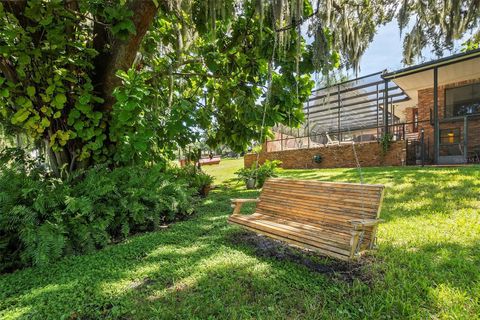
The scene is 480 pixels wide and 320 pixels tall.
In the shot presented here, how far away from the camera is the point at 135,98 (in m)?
3.32

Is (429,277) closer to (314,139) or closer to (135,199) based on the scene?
(135,199)

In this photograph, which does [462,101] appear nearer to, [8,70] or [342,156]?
[342,156]

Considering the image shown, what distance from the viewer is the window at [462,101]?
10.0 m

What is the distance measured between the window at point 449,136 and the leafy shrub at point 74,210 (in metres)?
11.2

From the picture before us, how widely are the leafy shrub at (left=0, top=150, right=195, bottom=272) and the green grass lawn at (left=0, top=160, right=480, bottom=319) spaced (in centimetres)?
24

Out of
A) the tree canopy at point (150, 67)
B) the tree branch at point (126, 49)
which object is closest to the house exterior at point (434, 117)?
the tree canopy at point (150, 67)

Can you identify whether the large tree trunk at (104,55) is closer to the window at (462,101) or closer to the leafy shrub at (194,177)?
the leafy shrub at (194,177)

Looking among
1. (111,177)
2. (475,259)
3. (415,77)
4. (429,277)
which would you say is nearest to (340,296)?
(429,277)

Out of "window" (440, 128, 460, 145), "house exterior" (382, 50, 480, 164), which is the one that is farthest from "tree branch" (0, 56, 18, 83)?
"window" (440, 128, 460, 145)

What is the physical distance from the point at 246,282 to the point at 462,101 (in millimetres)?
12642

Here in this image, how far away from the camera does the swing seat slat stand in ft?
7.61

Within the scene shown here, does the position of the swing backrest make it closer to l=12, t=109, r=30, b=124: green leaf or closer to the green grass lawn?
the green grass lawn

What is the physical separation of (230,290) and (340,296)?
932 mm

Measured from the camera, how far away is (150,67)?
6.11 metres
